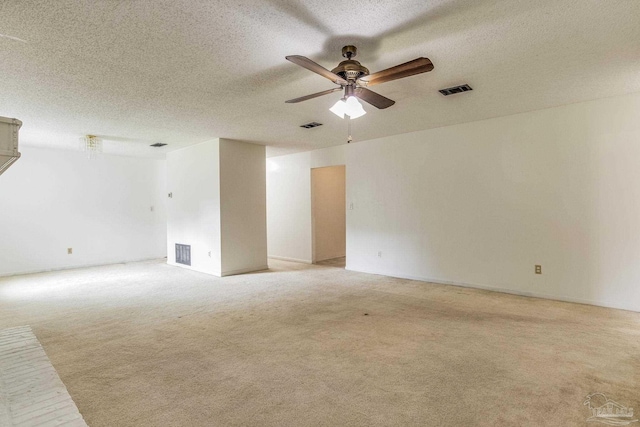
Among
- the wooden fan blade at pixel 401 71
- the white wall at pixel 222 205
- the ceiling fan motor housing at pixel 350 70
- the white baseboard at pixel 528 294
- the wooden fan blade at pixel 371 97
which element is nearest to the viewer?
the wooden fan blade at pixel 401 71

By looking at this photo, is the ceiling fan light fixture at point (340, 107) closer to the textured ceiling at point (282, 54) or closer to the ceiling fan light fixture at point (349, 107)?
the ceiling fan light fixture at point (349, 107)

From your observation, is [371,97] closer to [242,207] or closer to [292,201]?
[242,207]

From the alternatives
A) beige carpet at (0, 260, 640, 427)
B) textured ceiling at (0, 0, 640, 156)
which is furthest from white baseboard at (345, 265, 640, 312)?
textured ceiling at (0, 0, 640, 156)

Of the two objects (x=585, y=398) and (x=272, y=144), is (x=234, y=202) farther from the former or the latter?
(x=585, y=398)

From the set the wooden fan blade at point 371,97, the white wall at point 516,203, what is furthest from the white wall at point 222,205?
the wooden fan blade at point 371,97

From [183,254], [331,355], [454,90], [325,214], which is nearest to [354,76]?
[454,90]

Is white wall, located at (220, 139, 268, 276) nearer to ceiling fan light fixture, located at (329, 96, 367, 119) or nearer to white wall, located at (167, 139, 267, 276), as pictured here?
white wall, located at (167, 139, 267, 276)

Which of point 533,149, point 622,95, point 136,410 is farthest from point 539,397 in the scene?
point 622,95

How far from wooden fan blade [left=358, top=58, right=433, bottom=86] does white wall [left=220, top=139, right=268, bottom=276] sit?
12.6 feet

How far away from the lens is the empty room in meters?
2.09

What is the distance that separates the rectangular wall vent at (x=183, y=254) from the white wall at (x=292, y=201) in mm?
2046

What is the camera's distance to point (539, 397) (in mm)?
2043

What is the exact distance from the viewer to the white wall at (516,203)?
12.5 ft

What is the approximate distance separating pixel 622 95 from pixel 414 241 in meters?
3.09
